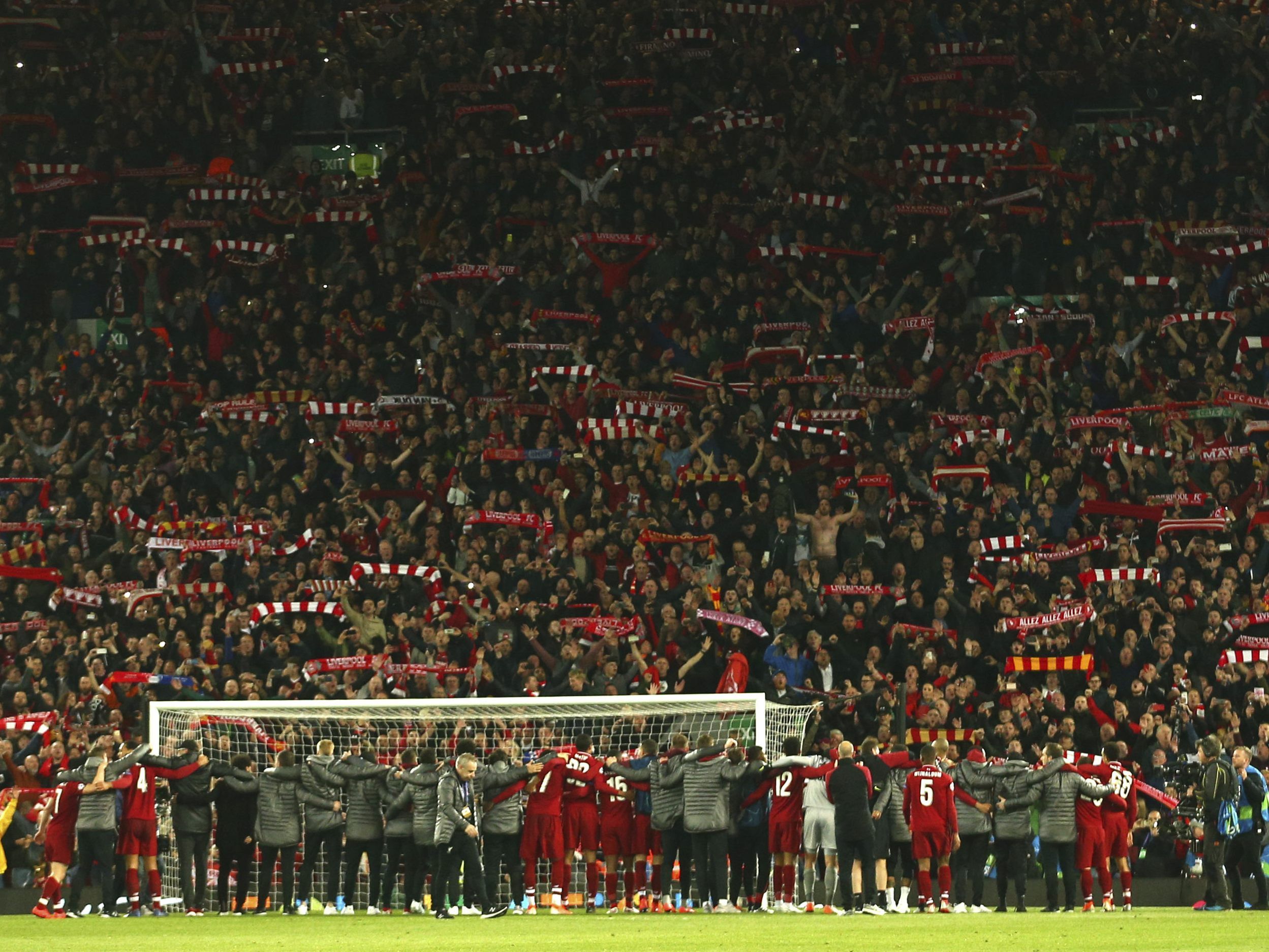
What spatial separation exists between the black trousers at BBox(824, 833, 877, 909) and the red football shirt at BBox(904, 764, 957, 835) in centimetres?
52

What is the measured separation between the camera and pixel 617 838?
65.6ft

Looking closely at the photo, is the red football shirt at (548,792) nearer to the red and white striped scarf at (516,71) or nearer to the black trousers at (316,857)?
the black trousers at (316,857)

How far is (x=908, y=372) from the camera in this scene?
29688 millimetres

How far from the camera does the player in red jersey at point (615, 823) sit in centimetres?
1992

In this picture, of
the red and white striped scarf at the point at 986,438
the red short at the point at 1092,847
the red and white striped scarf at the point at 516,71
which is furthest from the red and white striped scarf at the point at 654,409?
the red short at the point at 1092,847

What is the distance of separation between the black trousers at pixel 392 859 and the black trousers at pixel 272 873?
2.98ft

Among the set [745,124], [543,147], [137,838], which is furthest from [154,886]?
[745,124]

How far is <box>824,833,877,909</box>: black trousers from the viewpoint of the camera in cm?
1900

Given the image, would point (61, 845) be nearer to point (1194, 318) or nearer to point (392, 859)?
point (392, 859)

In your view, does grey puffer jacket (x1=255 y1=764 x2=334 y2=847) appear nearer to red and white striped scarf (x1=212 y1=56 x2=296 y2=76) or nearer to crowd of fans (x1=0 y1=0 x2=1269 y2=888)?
crowd of fans (x1=0 y1=0 x2=1269 y2=888)

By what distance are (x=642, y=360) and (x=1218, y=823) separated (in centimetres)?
1343

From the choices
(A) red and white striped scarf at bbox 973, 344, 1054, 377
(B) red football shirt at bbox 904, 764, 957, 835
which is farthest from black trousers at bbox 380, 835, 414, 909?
(A) red and white striped scarf at bbox 973, 344, 1054, 377

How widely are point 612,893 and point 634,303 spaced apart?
42.1 ft

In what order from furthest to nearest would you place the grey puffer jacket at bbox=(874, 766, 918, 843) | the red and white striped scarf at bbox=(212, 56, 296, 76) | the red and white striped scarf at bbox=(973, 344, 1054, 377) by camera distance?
the red and white striped scarf at bbox=(212, 56, 296, 76) < the red and white striped scarf at bbox=(973, 344, 1054, 377) < the grey puffer jacket at bbox=(874, 766, 918, 843)
